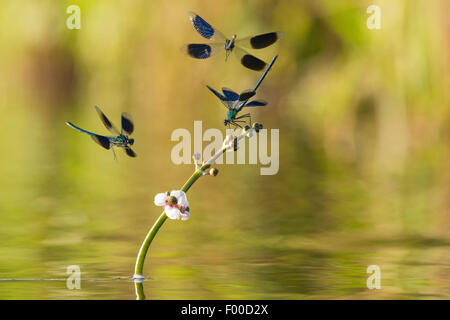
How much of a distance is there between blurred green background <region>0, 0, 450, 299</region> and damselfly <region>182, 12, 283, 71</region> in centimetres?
72

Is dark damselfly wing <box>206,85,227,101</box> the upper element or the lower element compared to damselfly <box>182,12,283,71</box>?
lower

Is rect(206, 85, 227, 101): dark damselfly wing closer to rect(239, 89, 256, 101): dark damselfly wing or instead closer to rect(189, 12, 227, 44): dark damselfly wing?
rect(239, 89, 256, 101): dark damselfly wing

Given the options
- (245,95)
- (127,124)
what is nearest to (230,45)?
(245,95)

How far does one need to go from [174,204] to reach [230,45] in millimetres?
486

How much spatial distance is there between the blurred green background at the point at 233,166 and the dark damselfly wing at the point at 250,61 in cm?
71

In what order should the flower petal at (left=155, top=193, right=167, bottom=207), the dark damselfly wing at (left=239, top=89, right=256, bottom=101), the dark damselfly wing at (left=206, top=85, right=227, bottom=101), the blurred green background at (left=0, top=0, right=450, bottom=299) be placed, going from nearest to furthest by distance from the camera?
1. the dark damselfly wing at (left=206, top=85, right=227, bottom=101)
2. the dark damselfly wing at (left=239, top=89, right=256, bottom=101)
3. the flower petal at (left=155, top=193, right=167, bottom=207)
4. the blurred green background at (left=0, top=0, right=450, bottom=299)

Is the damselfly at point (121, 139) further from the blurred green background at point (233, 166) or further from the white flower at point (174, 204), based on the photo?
the blurred green background at point (233, 166)

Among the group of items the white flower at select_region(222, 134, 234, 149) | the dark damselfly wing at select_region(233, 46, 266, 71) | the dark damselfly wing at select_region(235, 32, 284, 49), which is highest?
the dark damselfly wing at select_region(235, 32, 284, 49)

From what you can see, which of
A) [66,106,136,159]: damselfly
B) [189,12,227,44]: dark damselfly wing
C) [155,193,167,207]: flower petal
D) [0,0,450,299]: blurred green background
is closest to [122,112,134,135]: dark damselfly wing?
[66,106,136,159]: damselfly

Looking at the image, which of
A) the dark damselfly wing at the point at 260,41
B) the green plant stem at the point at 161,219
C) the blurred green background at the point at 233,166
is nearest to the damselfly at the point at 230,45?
the dark damselfly wing at the point at 260,41

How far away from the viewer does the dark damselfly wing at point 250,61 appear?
8.66 ft

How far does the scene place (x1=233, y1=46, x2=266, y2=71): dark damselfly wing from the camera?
2639mm

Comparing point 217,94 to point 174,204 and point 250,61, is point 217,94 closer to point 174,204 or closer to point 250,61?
point 250,61
